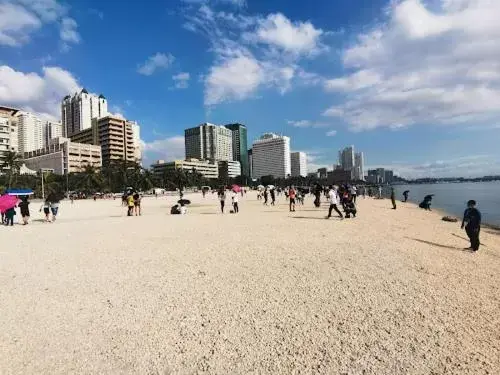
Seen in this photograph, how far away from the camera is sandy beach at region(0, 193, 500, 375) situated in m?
4.09

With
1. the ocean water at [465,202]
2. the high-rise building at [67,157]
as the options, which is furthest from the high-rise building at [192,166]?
the ocean water at [465,202]

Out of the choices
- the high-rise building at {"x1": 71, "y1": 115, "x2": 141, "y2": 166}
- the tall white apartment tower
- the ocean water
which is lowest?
the ocean water

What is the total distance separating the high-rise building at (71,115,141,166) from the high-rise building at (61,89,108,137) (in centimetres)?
2577

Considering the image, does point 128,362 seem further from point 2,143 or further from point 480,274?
point 2,143

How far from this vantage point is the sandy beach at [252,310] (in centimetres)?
409

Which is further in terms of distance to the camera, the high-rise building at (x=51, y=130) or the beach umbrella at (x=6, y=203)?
the high-rise building at (x=51, y=130)

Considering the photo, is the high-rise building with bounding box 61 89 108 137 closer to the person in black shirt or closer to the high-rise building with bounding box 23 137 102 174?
the high-rise building with bounding box 23 137 102 174

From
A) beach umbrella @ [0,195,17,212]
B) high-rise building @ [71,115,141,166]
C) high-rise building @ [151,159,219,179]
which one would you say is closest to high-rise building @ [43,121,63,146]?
high-rise building @ [71,115,141,166]

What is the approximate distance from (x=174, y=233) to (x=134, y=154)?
143183 millimetres

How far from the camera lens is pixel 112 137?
5290 inches

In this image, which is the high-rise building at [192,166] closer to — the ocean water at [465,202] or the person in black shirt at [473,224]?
the ocean water at [465,202]

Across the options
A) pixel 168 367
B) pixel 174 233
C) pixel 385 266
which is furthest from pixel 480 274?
pixel 174 233

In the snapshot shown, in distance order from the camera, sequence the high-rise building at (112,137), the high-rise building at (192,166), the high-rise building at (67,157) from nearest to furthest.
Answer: the high-rise building at (67,157), the high-rise building at (112,137), the high-rise building at (192,166)

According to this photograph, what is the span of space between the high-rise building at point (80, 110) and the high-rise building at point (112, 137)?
2577 centimetres
